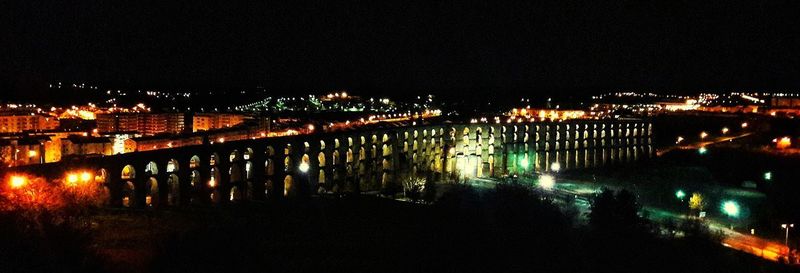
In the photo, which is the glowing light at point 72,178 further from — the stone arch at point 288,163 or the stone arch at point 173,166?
the stone arch at point 288,163

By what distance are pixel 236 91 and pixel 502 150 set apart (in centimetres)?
5690

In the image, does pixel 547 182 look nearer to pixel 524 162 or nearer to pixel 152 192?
pixel 524 162

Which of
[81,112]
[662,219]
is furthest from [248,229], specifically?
[81,112]

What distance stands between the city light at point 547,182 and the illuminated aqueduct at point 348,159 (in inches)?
106

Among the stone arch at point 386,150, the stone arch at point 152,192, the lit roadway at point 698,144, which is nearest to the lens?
the stone arch at point 152,192

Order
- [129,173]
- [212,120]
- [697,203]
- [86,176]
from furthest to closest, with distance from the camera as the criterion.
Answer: [212,120] → [697,203] → [129,173] → [86,176]

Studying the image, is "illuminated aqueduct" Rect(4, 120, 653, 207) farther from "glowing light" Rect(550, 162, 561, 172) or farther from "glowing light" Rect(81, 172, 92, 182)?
"glowing light" Rect(550, 162, 561, 172)

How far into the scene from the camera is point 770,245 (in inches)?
800

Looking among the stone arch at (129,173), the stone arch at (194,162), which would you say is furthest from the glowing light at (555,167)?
the stone arch at (129,173)

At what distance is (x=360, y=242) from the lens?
53.0 feet

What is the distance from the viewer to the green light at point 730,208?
2558 cm

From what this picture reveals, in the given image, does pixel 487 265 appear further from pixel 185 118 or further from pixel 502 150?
pixel 185 118

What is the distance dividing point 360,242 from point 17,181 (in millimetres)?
6628

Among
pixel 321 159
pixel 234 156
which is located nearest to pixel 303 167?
pixel 321 159
